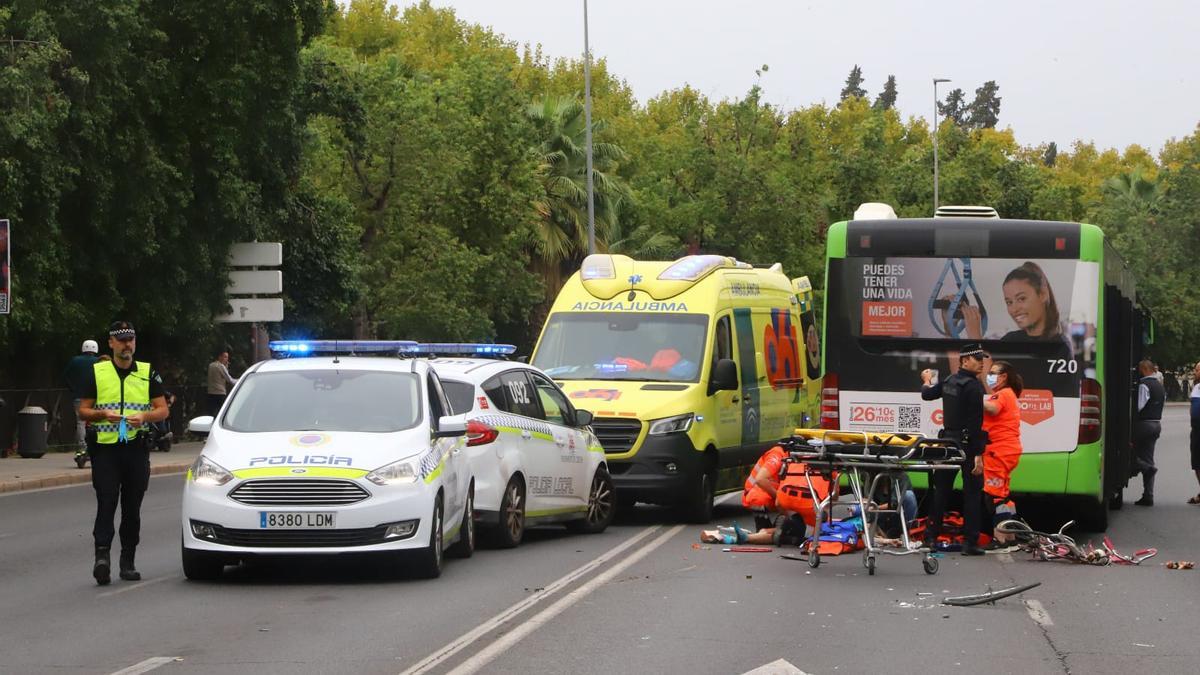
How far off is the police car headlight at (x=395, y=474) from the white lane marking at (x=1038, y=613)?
434 centimetres

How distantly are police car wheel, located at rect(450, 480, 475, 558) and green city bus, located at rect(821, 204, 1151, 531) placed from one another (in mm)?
4038

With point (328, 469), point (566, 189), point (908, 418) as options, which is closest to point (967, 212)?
point (908, 418)

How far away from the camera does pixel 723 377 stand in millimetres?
19234

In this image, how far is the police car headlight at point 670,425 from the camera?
18.6 m

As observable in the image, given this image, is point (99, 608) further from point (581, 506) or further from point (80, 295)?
point (80, 295)

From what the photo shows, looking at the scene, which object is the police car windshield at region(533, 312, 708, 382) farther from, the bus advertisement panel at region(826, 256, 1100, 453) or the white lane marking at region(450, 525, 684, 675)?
the white lane marking at region(450, 525, 684, 675)

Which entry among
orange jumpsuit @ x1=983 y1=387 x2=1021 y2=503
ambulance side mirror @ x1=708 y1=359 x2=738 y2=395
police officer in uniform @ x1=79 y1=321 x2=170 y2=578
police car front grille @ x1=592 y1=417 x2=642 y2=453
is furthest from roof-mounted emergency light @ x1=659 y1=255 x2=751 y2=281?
police officer in uniform @ x1=79 y1=321 x2=170 y2=578

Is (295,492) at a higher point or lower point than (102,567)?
higher

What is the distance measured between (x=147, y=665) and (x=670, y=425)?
9.73 metres

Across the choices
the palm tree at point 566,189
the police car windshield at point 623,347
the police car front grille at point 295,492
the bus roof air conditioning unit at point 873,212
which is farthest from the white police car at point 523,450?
the palm tree at point 566,189

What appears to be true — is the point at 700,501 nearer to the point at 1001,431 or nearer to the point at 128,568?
the point at 1001,431

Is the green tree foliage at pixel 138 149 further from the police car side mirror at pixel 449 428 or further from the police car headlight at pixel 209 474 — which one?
the police car headlight at pixel 209 474

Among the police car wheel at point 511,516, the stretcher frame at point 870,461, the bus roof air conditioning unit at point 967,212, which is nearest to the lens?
the stretcher frame at point 870,461

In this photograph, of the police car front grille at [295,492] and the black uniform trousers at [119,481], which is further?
the black uniform trousers at [119,481]
